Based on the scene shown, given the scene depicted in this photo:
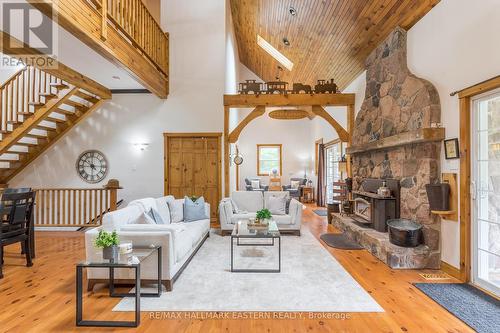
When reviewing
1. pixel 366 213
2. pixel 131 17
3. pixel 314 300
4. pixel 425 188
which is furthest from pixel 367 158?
pixel 131 17

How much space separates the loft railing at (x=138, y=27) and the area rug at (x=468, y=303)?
4.88 metres

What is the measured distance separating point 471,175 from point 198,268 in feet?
11.3

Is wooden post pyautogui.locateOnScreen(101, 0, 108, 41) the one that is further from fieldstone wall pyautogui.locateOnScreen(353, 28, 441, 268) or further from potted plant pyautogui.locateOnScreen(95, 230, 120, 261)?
fieldstone wall pyautogui.locateOnScreen(353, 28, 441, 268)

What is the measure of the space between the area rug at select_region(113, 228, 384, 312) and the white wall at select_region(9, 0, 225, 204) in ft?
10.3

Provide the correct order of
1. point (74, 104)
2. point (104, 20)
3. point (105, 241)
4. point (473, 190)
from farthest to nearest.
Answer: point (74, 104) < point (104, 20) < point (473, 190) < point (105, 241)

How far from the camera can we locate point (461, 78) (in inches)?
126

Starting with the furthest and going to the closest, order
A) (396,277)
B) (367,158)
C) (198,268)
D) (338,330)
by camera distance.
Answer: (367,158), (198,268), (396,277), (338,330)

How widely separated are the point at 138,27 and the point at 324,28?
3.47m

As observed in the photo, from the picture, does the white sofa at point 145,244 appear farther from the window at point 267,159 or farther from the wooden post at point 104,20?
the window at point 267,159

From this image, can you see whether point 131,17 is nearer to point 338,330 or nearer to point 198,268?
point 198,268

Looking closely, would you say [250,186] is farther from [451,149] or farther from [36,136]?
[451,149]

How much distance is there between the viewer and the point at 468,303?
268cm

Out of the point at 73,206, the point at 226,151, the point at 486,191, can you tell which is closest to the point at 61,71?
the point at 73,206

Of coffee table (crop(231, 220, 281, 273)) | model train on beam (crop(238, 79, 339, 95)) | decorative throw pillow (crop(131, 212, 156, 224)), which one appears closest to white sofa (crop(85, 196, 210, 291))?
decorative throw pillow (crop(131, 212, 156, 224))
